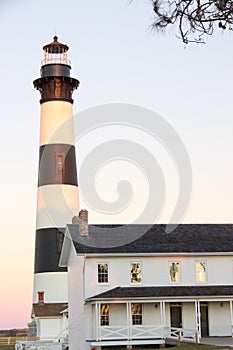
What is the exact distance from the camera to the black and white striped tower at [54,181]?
40562 mm

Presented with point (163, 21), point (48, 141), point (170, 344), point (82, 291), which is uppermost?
point (48, 141)

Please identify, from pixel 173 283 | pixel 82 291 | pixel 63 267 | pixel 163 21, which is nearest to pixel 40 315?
pixel 63 267

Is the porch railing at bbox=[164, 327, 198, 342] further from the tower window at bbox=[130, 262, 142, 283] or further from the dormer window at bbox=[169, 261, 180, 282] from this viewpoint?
the dormer window at bbox=[169, 261, 180, 282]

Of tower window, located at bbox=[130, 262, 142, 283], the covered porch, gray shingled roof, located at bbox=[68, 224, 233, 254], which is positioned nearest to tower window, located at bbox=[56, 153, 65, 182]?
gray shingled roof, located at bbox=[68, 224, 233, 254]

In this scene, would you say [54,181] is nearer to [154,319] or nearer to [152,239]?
[152,239]

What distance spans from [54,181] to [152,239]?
7627mm

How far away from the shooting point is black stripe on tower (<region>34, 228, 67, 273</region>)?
4038cm

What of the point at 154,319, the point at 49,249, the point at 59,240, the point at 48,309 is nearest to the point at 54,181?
the point at 59,240

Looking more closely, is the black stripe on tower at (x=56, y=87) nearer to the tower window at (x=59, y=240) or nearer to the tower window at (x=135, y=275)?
the tower window at (x=59, y=240)

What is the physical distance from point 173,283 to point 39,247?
8997 mm

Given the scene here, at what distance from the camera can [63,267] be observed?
4044 cm

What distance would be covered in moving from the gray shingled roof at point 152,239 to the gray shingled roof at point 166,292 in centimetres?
179

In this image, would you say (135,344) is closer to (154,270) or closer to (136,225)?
(154,270)

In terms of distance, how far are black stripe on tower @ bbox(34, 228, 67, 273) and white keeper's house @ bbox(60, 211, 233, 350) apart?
298 centimetres
